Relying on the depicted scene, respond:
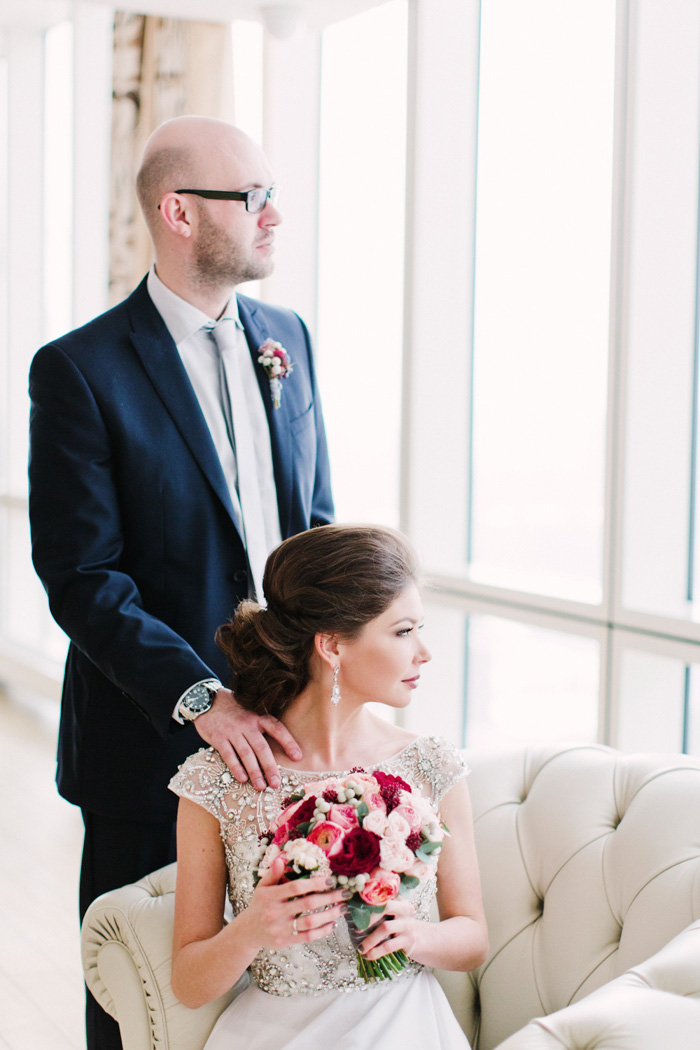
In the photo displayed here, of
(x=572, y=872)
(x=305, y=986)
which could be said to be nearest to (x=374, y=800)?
(x=305, y=986)

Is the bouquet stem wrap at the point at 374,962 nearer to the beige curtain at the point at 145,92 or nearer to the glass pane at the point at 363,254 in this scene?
the glass pane at the point at 363,254

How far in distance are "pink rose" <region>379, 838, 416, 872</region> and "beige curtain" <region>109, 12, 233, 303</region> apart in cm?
362

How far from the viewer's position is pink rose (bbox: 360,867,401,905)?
4.75ft

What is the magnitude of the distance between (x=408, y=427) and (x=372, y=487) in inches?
30.0

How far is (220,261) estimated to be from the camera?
85.3 inches

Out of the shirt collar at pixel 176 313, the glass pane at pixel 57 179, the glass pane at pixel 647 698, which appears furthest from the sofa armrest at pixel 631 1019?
the glass pane at pixel 57 179

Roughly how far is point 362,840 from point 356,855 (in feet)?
0.07

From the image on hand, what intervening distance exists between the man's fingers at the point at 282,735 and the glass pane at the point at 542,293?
1480mm

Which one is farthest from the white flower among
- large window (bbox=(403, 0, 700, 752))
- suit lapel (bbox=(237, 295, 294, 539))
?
large window (bbox=(403, 0, 700, 752))

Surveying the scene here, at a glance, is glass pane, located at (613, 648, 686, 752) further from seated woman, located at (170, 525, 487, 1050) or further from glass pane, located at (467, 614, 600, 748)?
seated woman, located at (170, 525, 487, 1050)

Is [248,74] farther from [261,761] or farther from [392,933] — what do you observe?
[392,933]

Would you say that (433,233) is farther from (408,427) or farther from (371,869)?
(371,869)

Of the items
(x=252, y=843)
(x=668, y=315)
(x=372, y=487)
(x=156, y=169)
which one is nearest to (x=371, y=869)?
(x=252, y=843)

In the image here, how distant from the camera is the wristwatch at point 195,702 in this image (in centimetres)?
187
